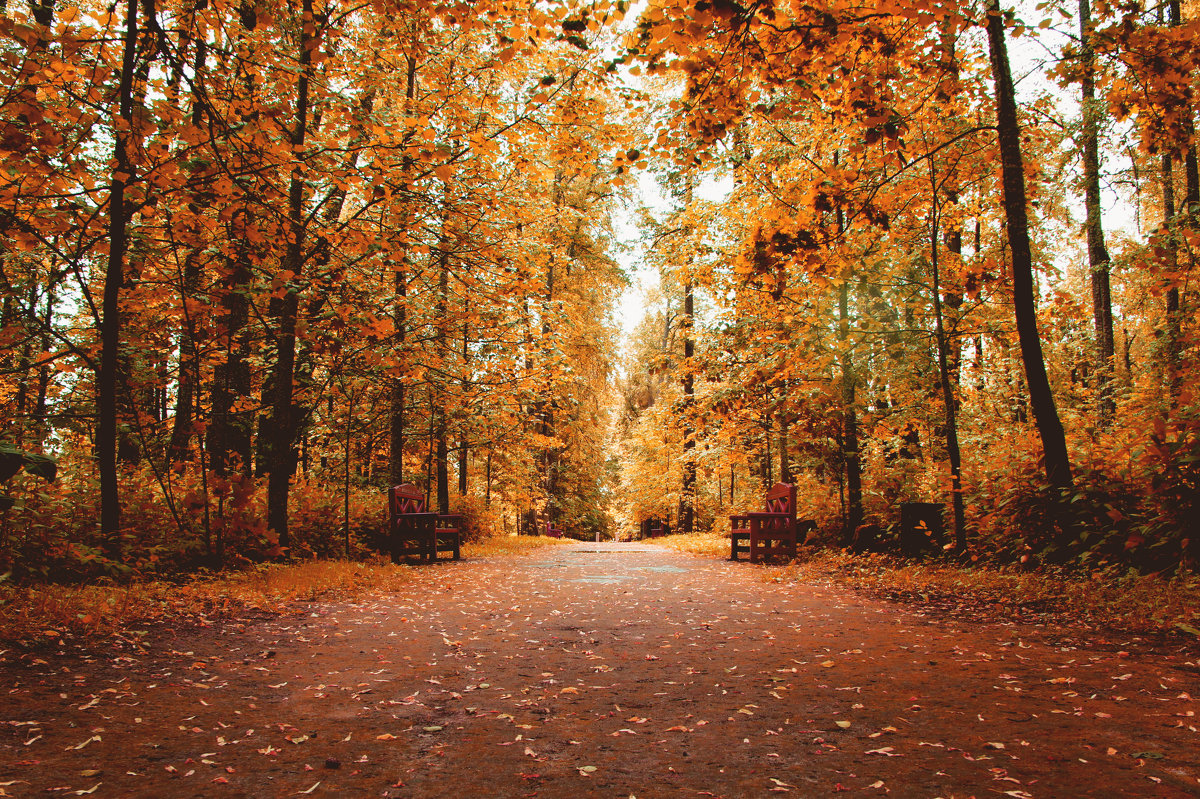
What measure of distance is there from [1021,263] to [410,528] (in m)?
9.65

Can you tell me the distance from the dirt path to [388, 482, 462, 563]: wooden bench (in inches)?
184

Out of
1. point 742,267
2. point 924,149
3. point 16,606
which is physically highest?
point 924,149

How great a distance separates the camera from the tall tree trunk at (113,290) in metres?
4.39

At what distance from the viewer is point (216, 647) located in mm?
4305

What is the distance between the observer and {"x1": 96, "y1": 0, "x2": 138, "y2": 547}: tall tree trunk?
173 inches

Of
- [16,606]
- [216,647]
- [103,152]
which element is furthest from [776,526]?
[103,152]

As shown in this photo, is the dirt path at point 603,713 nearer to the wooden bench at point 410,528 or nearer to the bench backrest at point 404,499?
the bench backrest at point 404,499

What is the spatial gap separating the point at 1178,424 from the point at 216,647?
8425 millimetres

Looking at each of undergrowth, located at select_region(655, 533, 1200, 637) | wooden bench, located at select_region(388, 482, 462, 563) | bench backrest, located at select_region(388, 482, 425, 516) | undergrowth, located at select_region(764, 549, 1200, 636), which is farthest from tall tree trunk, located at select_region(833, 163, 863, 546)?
bench backrest, located at select_region(388, 482, 425, 516)

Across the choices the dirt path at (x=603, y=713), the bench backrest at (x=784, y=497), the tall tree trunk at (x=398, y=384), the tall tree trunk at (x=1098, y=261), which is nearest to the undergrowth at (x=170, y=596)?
the dirt path at (x=603, y=713)

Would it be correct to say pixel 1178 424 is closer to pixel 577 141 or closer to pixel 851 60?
pixel 851 60

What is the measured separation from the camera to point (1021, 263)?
7168 millimetres

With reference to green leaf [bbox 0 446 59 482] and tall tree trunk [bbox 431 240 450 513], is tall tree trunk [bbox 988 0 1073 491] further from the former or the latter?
green leaf [bbox 0 446 59 482]

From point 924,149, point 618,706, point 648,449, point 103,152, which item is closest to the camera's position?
point 618,706
